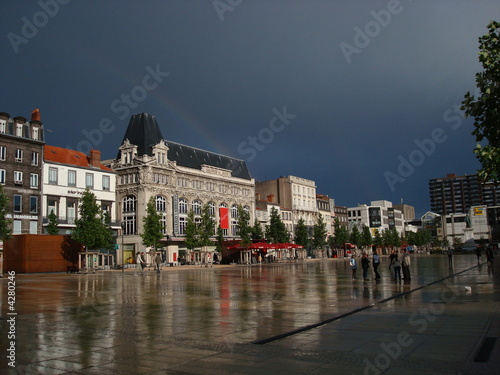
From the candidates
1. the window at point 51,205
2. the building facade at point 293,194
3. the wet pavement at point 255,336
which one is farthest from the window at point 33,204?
the building facade at point 293,194

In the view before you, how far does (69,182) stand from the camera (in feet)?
206

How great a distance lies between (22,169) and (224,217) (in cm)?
4118

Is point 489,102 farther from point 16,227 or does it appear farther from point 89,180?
point 89,180

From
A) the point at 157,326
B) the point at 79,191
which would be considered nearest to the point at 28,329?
the point at 157,326

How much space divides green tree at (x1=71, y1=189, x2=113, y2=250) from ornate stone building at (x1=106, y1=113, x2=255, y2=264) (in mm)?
17783

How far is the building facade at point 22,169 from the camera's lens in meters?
55.6

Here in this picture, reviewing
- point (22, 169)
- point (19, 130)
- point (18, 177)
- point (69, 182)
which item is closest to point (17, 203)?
point (18, 177)

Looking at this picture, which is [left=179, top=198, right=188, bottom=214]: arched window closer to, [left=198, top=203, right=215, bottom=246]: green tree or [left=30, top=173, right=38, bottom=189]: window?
[left=198, top=203, right=215, bottom=246]: green tree

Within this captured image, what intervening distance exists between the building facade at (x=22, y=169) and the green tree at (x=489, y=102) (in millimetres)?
53333

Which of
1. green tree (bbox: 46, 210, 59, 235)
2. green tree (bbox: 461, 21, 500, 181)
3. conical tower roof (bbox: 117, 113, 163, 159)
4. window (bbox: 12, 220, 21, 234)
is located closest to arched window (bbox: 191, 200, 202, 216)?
conical tower roof (bbox: 117, 113, 163, 159)

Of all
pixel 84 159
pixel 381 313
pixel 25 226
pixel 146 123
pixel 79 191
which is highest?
pixel 146 123

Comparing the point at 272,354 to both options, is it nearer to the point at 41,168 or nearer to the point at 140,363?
the point at 140,363

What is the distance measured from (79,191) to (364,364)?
6150 cm

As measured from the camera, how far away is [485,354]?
323 inches
